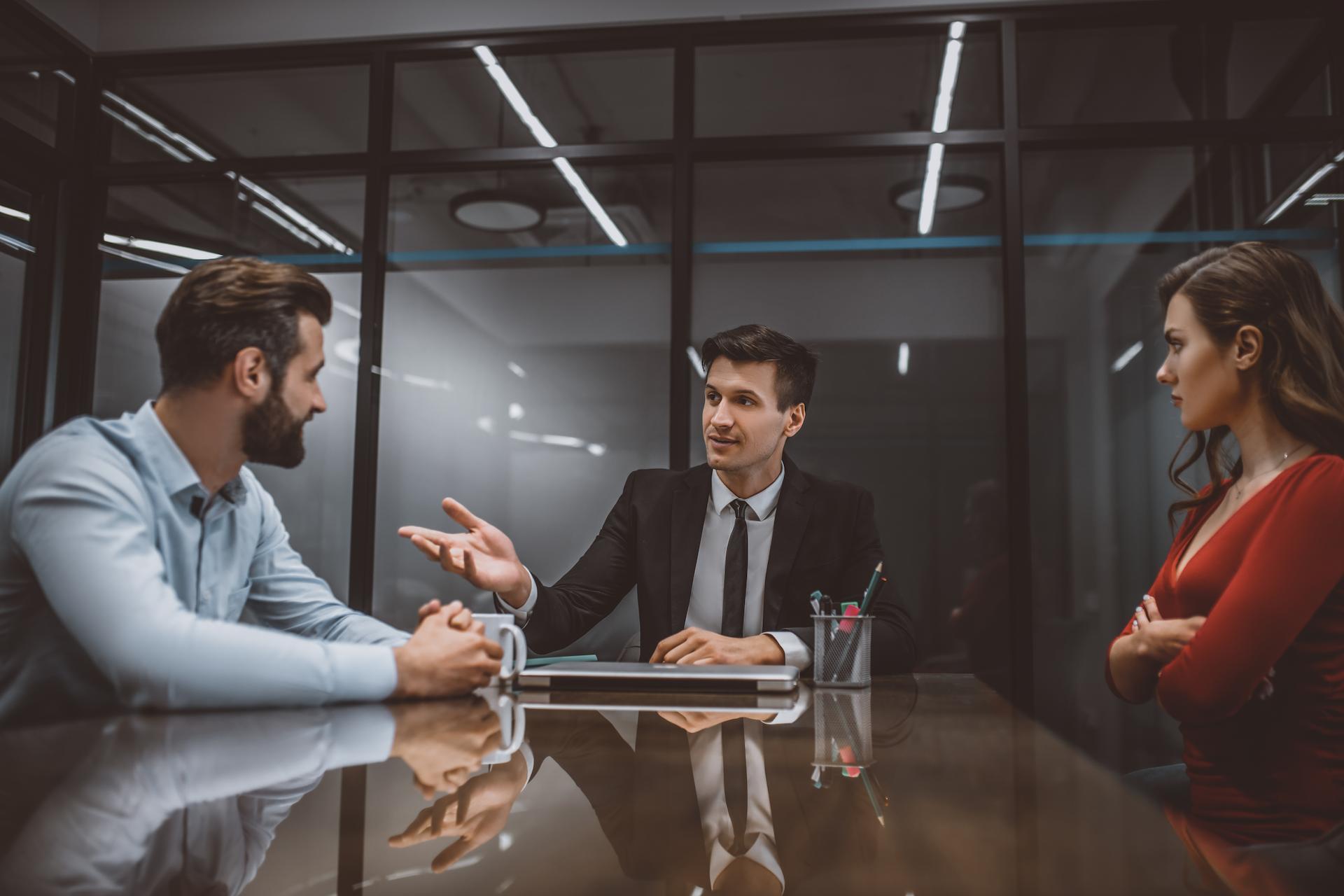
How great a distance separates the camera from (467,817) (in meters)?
0.65

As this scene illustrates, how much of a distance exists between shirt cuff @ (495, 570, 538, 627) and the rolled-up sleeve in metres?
0.80

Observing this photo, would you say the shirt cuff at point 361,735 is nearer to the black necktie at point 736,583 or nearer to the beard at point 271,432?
the beard at point 271,432

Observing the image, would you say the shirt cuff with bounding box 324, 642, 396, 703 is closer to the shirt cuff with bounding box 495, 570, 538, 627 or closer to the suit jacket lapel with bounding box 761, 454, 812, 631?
the shirt cuff with bounding box 495, 570, 538, 627

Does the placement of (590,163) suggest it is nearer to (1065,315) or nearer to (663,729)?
(1065,315)

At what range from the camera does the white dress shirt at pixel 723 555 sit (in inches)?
88.4

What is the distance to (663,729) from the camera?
3.44 feet

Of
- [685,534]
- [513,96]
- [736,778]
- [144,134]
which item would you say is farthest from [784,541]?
[144,134]

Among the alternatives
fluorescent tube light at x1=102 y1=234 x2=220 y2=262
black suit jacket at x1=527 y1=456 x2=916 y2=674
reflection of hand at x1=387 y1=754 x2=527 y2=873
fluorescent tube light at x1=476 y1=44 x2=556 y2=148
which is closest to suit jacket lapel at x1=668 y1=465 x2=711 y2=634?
black suit jacket at x1=527 y1=456 x2=916 y2=674

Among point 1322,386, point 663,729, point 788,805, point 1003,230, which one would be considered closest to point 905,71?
point 1003,230

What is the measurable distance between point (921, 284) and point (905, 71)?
0.86 m

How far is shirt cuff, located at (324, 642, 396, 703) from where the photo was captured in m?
1.21

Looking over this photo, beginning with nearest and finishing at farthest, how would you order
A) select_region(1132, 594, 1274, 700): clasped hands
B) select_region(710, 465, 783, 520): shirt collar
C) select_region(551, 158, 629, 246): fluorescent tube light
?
select_region(1132, 594, 1274, 700): clasped hands → select_region(710, 465, 783, 520): shirt collar → select_region(551, 158, 629, 246): fluorescent tube light

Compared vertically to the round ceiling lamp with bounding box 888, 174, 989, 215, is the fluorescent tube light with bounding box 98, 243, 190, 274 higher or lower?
lower

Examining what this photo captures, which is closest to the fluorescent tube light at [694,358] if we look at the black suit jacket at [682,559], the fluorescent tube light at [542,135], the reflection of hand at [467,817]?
the fluorescent tube light at [542,135]
